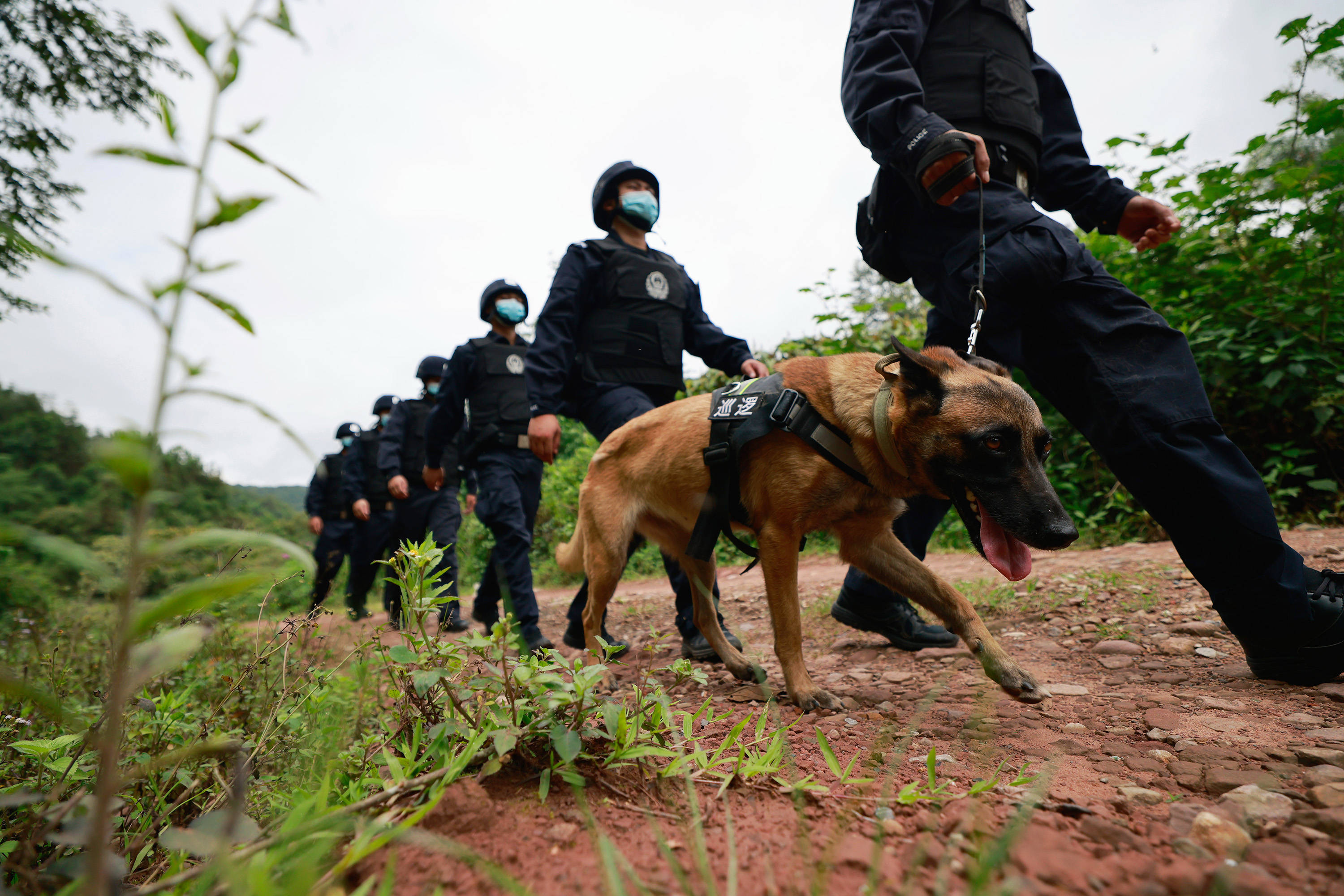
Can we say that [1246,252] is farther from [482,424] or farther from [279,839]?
[279,839]

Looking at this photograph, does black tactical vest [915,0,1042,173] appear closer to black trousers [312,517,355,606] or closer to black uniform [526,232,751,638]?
black uniform [526,232,751,638]

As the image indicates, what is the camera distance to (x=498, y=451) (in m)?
4.98

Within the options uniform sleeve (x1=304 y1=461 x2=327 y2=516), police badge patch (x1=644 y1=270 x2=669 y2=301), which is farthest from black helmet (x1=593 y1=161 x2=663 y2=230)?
uniform sleeve (x1=304 y1=461 x2=327 y2=516)

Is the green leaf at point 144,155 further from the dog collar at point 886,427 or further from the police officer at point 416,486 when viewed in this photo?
the police officer at point 416,486

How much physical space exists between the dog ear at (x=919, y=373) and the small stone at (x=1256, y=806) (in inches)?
53.0

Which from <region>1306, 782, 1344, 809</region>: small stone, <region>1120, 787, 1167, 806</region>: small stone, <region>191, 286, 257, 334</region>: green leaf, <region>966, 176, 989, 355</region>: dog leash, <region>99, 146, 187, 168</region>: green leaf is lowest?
<region>1120, 787, 1167, 806</region>: small stone

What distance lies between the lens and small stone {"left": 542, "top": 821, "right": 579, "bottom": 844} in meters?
1.10

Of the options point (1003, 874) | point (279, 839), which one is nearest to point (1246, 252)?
point (1003, 874)

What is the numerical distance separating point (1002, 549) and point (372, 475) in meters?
8.15

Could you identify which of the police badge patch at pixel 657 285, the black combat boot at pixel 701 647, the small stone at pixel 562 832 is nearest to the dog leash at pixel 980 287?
the black combat boot at pixel 701 647

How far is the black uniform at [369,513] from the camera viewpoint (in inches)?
293

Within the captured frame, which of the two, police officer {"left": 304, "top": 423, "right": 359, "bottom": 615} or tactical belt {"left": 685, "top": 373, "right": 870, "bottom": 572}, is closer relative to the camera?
tactical belt {"left": 685, "top": 373, "right": 870, "bottom": 572}

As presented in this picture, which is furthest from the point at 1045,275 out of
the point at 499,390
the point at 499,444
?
the point at 499,390

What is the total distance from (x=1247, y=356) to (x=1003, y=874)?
5.80 m
